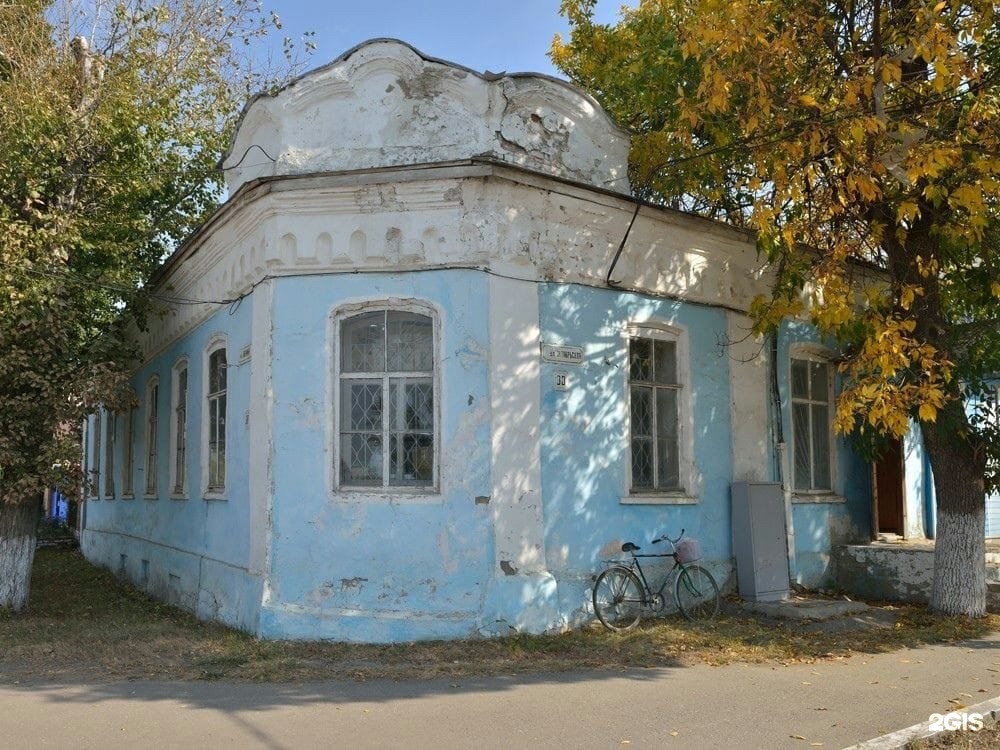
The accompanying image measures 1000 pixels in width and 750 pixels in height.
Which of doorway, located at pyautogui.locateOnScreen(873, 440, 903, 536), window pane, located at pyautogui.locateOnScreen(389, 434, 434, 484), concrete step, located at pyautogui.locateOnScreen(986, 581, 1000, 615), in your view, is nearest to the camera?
window pane, located at pyautogui.locateOnScreen(389, 434, 434, 484)

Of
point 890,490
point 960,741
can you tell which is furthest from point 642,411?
point 890,490

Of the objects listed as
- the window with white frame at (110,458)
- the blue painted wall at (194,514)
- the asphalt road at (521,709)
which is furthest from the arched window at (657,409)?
the window with white frame at (110,458)

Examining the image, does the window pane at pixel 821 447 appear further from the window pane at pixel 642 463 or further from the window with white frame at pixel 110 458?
the window with white frame at pixel 110 458

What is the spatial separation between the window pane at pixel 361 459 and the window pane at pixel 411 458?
0.14 m

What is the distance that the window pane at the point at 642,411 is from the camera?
416 inches

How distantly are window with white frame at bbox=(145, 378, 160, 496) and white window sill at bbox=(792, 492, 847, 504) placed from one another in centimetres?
907

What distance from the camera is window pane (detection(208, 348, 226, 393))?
1168cm

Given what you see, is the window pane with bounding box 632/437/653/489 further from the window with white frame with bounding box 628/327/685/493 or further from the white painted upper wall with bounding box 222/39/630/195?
the white painted upper wall with bounding box 222/39/630/195

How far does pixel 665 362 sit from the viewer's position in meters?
11.0

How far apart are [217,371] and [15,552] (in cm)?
312

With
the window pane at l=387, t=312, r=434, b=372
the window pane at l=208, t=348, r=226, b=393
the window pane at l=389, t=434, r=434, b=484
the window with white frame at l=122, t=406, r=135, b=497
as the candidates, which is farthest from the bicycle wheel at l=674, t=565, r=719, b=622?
the window with white frame at l=122, t=406, r=135, b=497

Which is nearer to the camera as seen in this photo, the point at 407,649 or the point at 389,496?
the point at 407,649

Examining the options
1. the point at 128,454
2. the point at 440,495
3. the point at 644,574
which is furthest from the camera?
the point at 128,454

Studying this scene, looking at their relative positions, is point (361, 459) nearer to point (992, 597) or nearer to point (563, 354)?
point (563, 354)
